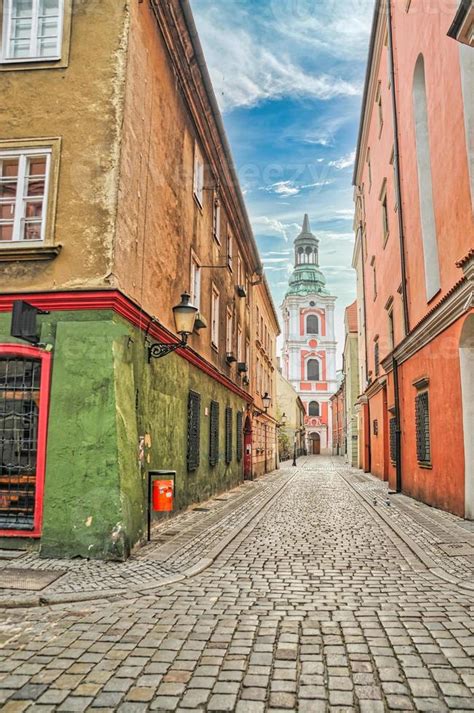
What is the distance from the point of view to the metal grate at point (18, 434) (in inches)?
320

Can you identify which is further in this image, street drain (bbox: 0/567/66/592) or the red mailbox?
the red mailbox

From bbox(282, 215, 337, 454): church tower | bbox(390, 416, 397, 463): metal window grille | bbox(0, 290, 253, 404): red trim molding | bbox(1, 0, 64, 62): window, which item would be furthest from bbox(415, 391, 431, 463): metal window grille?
bbox(282, 215, 337, 454): church tower

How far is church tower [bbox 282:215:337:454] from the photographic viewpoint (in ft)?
278

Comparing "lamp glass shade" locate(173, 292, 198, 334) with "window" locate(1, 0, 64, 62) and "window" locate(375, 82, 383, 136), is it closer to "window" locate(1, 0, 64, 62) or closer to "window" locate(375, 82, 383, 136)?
"window" locate(1, 0, 64, 62)

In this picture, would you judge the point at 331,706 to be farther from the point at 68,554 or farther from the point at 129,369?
the point at 129,369

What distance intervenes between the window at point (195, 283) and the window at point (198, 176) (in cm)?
162

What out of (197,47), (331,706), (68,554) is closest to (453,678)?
(331,706)

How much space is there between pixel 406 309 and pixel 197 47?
361 inches

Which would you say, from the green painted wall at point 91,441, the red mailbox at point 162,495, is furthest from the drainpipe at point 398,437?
the green painted wall at point 91,441

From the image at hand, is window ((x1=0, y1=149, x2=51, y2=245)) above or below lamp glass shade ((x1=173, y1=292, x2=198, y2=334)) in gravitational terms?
above

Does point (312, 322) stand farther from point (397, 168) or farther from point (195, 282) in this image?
point (195, 282)

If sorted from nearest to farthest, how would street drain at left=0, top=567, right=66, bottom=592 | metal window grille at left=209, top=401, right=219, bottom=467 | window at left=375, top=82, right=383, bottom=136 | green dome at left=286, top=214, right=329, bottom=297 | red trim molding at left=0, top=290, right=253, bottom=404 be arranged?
street drain at left=0, top=567, right=66, bottom=592 → red trim molding at left=0, top=290, right=253, bottom=404 → metal window grille at left=209, top=401, right=219, bottom=467 → window at left=375, top=82, right=383, bottom=136 → green dome at left=286, top=214, right=329, bottom=297

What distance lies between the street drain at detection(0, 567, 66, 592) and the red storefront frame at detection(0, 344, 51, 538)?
102 centimetres

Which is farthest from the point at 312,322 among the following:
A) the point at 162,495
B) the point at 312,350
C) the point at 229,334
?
the point at 162,495
